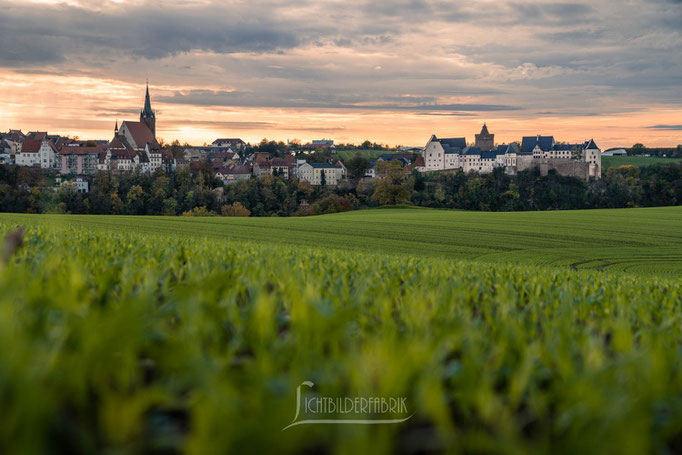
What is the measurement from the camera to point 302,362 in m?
1.81

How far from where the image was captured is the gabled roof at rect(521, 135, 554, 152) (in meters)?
183

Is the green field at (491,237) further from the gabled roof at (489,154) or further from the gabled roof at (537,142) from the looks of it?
the gabled roof at (489,154)

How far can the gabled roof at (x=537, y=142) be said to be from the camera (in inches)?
7215

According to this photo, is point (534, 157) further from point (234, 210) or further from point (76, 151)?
point (76, 151)

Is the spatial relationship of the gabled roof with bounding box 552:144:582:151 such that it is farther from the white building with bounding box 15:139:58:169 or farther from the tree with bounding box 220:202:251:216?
the white building with bounding box 15:139:58:169

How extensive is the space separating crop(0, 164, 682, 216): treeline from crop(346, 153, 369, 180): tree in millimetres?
45802

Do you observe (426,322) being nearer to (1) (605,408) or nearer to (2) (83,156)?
(1) (605,408)

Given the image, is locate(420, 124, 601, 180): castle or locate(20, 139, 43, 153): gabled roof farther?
locate(20, 139, 43, 153): gabled roof

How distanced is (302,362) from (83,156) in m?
214

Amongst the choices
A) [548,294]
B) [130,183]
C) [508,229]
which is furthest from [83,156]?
[548,294]

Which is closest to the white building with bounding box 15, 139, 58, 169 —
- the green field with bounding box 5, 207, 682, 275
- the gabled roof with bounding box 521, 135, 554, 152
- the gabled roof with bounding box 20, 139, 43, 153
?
the gabled roof with bounding box 20, 139, 43, 153

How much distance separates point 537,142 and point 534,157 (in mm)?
7062

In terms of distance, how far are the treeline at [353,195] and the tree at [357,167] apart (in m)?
45.8

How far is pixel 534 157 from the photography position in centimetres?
18025
